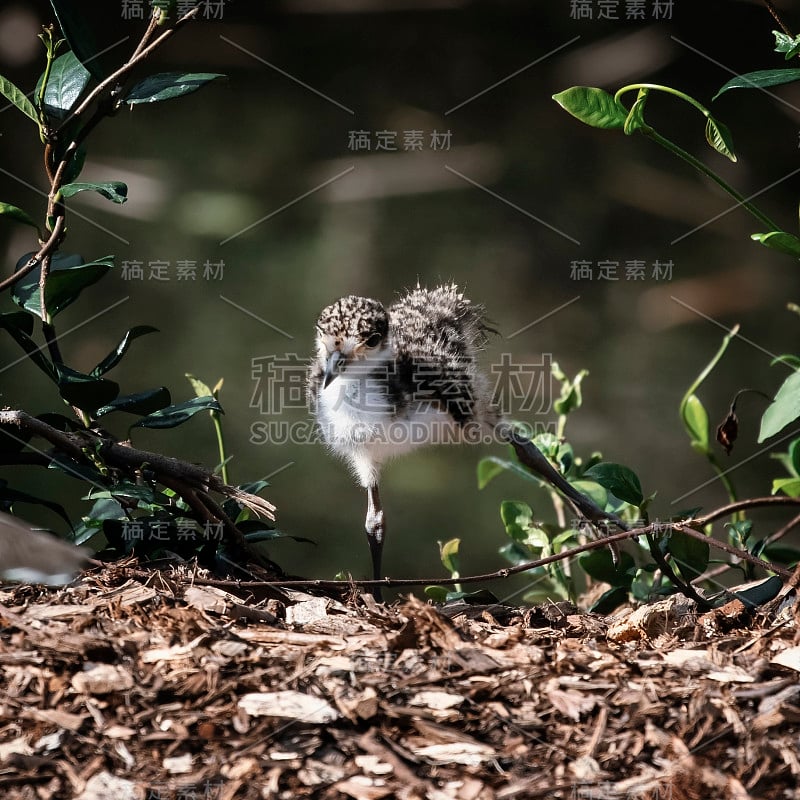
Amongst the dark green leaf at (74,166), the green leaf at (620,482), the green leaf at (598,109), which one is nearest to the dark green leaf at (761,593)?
the green leaf at (620,482)

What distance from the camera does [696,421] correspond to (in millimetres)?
2584

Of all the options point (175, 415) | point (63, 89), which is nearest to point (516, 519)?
point (175, 415)

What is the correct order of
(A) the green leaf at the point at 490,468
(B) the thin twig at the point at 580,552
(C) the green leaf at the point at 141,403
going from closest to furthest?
(B) the thin twig at the point at 580,552 → (C) the green leaf at the point at 141,403 → (A) the green leaf at the point at 490,468

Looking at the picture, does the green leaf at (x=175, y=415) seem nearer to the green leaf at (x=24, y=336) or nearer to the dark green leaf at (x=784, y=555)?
the green leaf at (x=24, y=336)

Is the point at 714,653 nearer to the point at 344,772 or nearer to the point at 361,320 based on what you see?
the point at 344,772

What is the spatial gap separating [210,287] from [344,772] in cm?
293

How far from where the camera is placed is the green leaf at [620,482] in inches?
83.8

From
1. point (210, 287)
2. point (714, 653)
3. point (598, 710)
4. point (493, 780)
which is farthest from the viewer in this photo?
point (210, 287)

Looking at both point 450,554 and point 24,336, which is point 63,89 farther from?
point 450,554

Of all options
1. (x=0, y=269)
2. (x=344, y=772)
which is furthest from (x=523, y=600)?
(x=0, y=269)

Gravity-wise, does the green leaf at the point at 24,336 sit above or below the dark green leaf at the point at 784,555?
above

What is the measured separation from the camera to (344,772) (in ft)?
4.51

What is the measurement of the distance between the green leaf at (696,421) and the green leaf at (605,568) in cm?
45

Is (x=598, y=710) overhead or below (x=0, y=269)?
below
